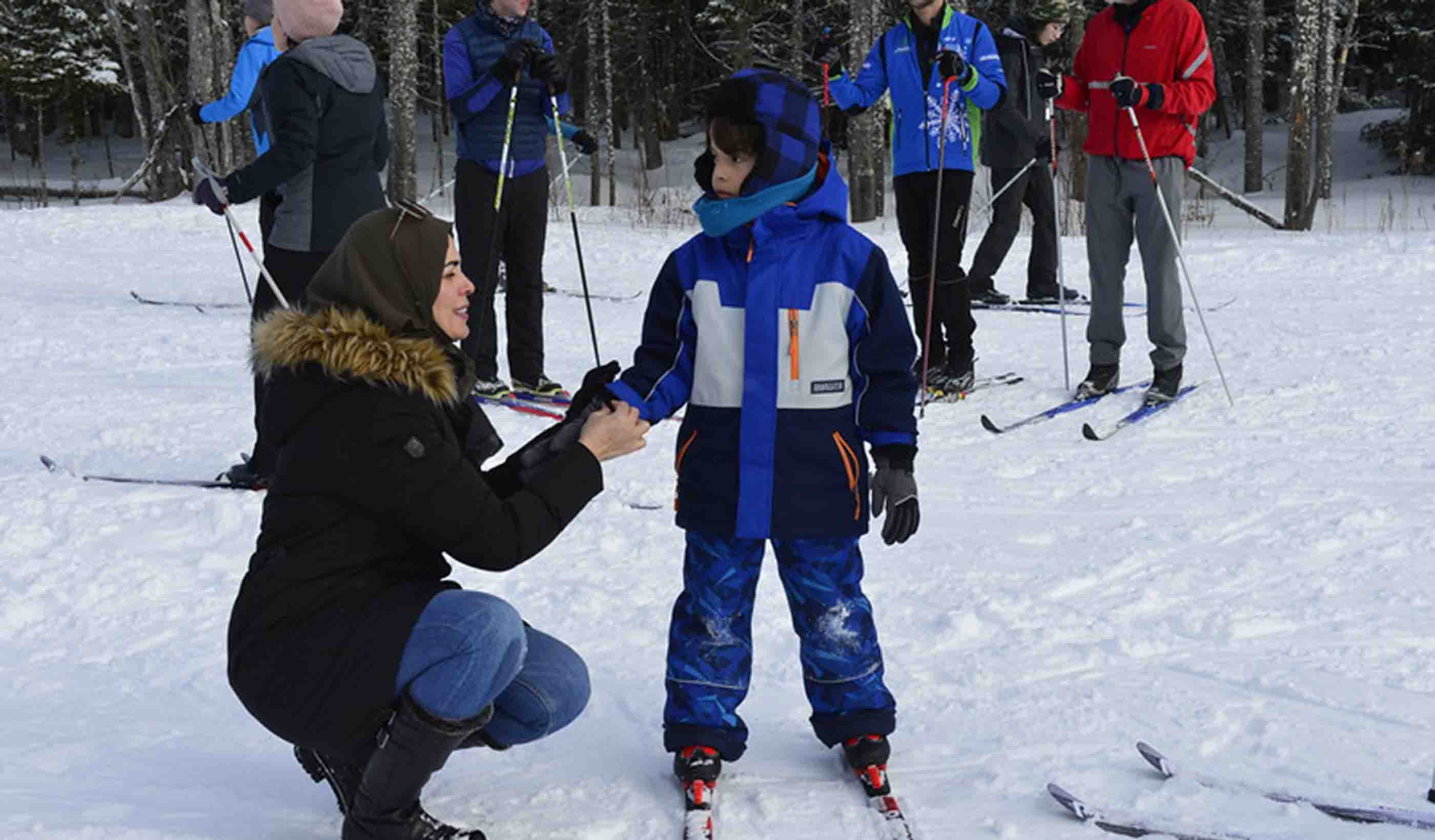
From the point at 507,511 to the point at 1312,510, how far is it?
3280 millimetres

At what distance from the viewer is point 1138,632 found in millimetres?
3727

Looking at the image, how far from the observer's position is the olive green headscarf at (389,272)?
2445mm

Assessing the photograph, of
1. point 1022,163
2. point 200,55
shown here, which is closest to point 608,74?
point 200,55

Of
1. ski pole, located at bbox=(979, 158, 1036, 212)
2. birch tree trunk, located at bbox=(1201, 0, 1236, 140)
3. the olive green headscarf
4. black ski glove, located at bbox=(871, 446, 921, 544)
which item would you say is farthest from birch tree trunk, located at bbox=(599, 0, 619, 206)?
the olive green headscarf

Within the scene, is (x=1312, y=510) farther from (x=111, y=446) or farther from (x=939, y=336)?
(x=111, y=446)

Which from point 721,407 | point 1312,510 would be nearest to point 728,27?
point 1312,510

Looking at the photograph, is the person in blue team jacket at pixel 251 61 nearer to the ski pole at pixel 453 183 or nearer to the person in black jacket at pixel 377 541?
the ski pole at pixel 453 183

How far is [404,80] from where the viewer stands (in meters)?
16.5

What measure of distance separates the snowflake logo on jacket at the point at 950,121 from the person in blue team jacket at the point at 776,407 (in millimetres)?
3702

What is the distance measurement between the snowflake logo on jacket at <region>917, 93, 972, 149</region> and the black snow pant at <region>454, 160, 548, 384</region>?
184 cm

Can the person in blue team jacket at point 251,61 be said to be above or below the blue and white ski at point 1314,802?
above

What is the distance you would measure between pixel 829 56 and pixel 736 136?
417cm

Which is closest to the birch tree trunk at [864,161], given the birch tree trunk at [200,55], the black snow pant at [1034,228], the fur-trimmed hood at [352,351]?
the black snow pant at [1034,228]

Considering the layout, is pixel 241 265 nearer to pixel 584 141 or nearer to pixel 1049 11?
pixel 584 141
